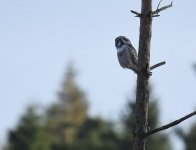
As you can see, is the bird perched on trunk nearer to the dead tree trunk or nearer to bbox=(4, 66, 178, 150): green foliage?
the dead tree trunk

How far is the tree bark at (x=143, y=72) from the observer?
871 cm

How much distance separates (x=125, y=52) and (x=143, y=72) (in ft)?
10.9

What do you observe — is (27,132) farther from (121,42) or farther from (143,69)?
(143,69)

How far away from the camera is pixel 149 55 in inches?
347

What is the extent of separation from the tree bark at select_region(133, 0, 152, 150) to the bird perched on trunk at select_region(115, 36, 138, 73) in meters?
2.95

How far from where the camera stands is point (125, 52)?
12.0 metres

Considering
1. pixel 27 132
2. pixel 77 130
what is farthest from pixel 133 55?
pixel 77 130

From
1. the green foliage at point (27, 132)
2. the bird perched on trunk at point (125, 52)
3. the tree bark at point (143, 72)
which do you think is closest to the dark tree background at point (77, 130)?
the green foliage at point (27, 132)

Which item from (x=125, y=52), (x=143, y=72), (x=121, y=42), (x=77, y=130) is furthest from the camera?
(x=77, y=130)

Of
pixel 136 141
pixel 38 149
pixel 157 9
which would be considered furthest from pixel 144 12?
pixel 38 149

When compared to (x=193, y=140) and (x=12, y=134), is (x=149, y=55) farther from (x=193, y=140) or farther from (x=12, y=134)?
(x=12, y=134)

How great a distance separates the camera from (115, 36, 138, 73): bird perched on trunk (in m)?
11.9

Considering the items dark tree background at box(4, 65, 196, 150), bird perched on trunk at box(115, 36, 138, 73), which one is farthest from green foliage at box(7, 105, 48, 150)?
bird perched on trunk at box(115, 36, 138, 73)

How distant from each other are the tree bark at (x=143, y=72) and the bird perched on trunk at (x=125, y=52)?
295 cm
